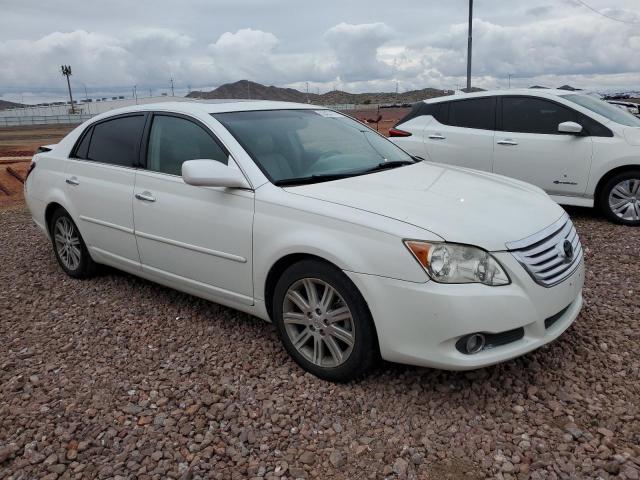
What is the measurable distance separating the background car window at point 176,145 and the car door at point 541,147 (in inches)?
181

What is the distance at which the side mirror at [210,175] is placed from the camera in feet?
11.3

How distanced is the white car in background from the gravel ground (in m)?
2.71

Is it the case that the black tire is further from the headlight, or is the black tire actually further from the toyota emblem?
the toyota emblem

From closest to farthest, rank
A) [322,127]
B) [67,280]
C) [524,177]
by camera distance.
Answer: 1. [322,127]
2. [67,280]
3. [524,177]

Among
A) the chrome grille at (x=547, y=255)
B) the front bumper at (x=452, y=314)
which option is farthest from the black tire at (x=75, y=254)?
the chrome grille at (x=547, y=255)

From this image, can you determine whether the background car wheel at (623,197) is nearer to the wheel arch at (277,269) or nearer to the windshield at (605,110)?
the windshield at (605,110)

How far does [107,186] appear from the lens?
4.55 meters

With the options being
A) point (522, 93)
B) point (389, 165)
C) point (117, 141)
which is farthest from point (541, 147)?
point (117, 141)

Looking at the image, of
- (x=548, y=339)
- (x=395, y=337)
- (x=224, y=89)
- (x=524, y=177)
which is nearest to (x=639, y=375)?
(x=548, y=339)

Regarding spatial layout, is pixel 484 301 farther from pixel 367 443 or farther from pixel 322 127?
pixel 322 127

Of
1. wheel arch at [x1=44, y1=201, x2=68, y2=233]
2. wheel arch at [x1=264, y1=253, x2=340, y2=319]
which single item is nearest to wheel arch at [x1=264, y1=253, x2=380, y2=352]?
wheel arch at [x1=264, y1=253, x2=340, y2=319]

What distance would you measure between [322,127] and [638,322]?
106 inches

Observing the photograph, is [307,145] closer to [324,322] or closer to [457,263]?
[324,322]

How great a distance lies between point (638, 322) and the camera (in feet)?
13.0
